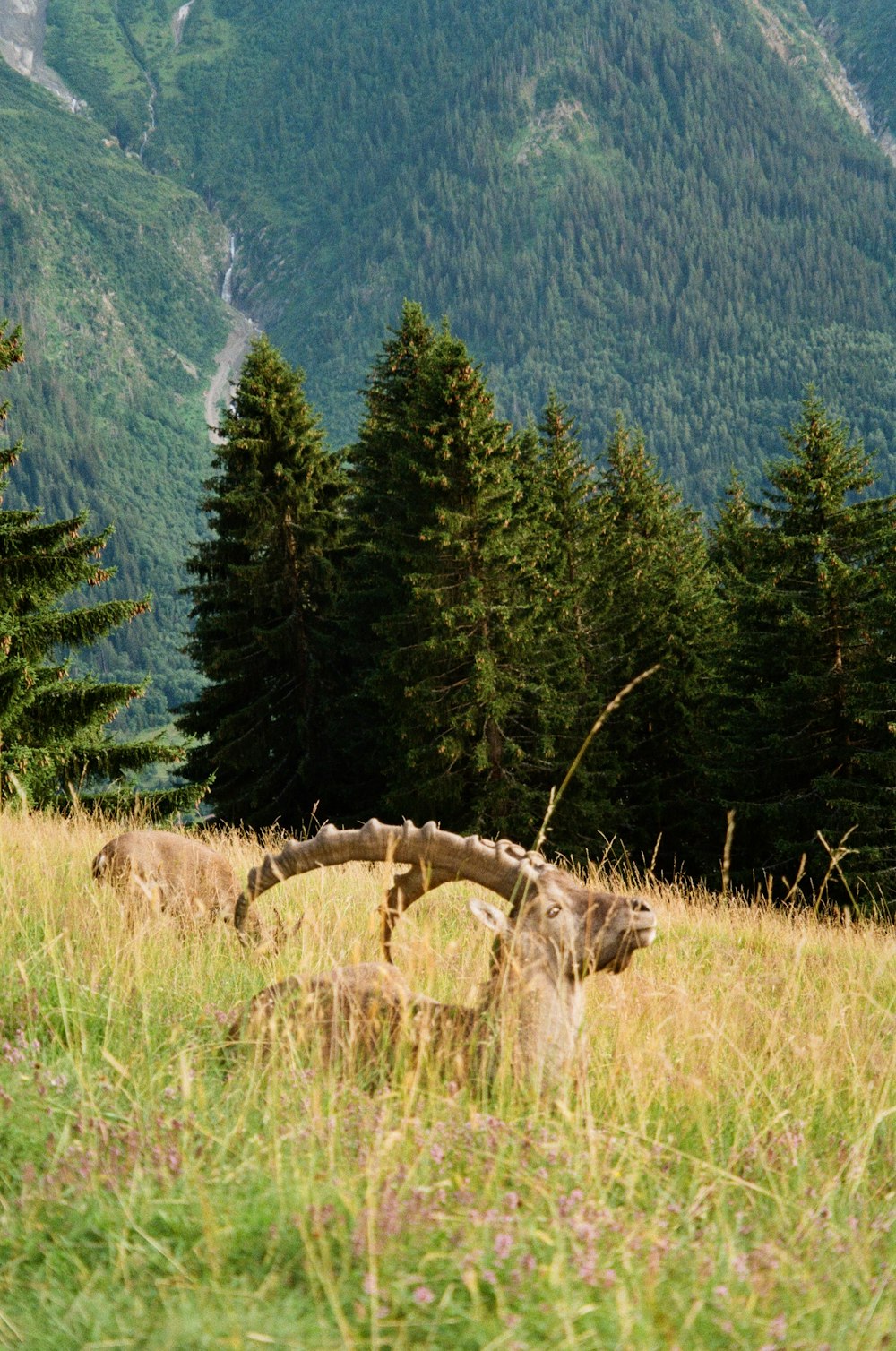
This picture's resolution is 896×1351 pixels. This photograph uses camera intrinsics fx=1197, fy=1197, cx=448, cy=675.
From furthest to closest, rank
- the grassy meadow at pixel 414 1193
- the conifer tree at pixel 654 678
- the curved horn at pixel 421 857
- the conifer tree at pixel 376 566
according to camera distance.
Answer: the conifer tree at pixel 654 678 → the conifer tree at pixel 376 566 → the curved horn at pixel 421 857 → the grassy meadow at pixel 414 1193

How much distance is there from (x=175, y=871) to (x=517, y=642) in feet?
66.2

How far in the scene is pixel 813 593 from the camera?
25812 millimetres

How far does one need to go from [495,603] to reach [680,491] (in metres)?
23.4

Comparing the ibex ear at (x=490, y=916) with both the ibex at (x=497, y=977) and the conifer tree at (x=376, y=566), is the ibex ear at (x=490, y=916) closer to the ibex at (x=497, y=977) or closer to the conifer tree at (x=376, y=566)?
the ibex at (x=497, y=977)

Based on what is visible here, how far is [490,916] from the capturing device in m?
3.91

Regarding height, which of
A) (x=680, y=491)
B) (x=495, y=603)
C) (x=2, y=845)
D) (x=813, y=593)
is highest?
(x=680, y=491)

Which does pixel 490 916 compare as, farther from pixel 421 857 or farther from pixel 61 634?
pixel 61 634

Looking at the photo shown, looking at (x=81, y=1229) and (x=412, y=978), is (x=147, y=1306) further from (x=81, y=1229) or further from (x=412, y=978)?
(x=412, y=978)

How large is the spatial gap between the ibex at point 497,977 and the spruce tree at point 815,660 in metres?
21.2

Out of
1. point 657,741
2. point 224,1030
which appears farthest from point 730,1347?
point 657,741

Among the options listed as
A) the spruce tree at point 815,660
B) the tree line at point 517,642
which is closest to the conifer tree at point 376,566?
the tree line at point 517,642

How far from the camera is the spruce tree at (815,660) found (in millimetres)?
24656

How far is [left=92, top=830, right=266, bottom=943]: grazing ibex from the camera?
6375 mm

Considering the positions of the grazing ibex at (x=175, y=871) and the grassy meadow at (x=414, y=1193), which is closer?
the grassy meadow at (x=414, y=1193)
